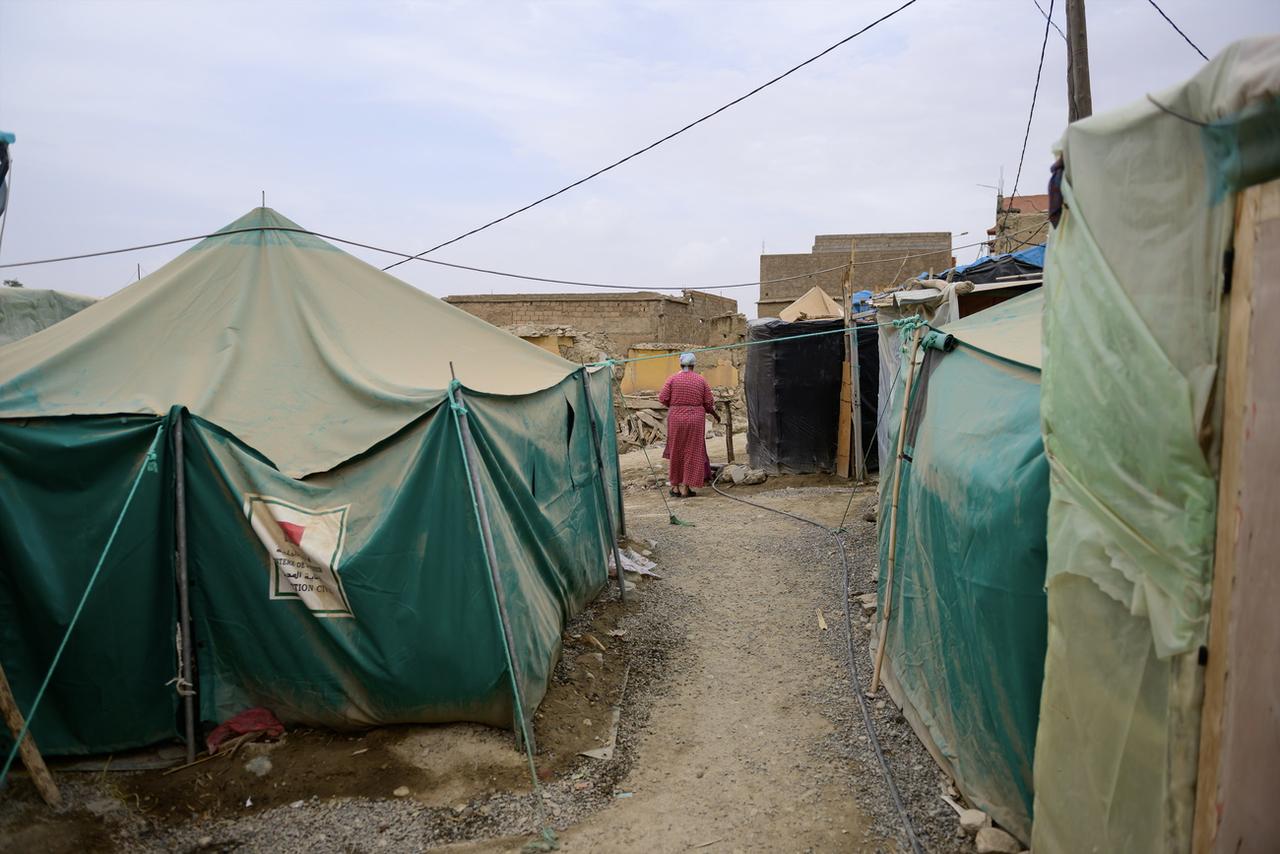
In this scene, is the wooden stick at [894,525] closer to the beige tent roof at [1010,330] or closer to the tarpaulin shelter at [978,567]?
the tarpaulin shelter at [978,567]

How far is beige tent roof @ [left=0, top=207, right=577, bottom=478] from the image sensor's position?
175 inches

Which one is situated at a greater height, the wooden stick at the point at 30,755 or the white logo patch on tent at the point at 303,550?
the white logo patch on tent at the point at 303,550

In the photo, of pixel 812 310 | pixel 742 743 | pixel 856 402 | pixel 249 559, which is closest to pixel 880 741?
pixel 742 743

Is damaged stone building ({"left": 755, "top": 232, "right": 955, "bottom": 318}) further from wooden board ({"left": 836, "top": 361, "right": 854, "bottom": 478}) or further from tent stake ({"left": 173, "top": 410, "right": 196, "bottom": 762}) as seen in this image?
tent stake ({"left": 173, "top": 410, "right": 196, "bottom": 762})

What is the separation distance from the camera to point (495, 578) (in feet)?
13.7

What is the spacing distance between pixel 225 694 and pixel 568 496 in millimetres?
2611

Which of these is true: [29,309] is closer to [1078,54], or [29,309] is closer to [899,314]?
[899,314]

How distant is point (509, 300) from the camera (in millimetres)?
20781

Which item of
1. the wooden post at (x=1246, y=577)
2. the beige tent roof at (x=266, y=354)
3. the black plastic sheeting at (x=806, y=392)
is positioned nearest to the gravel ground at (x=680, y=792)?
the wooden post at (x=1246, y=577)

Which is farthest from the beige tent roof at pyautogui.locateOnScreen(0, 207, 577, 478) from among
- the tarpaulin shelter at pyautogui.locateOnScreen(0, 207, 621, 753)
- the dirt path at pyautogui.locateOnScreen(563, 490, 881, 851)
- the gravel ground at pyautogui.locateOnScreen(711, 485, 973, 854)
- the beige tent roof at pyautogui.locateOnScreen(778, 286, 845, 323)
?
the beige tent roof at pyautogui.locateOnScreen(778, 286, 845, 323)

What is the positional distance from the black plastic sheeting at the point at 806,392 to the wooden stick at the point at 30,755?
9973mm

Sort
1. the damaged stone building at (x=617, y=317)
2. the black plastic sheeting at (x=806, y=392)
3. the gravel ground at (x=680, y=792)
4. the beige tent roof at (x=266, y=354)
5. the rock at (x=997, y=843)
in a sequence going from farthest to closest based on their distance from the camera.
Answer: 1. the damaged stone building at (x=617, y=317)
2. the black plastic sheeting at (x=806, y=392)
3. the beige tent roof at (x=266, y=354)
4. the gravel ground at (x=680, y=792)
5. the rock at (x=997, y=843)

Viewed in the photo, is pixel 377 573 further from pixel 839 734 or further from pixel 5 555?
pixel 839 734

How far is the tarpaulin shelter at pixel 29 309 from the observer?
24.6 ft
